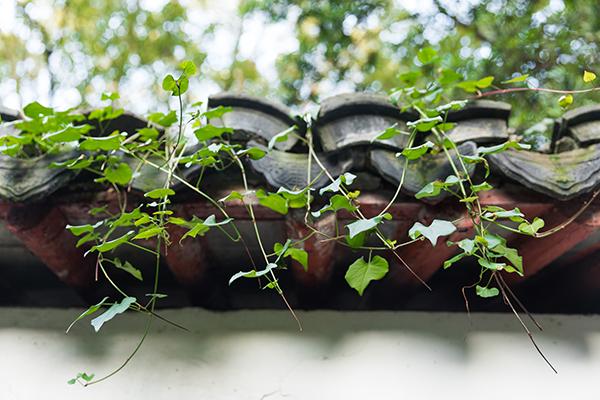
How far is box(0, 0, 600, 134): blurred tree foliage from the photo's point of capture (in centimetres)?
240

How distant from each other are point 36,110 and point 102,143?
191mm

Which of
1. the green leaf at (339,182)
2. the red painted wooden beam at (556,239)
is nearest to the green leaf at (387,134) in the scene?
the green leaf at (339,182)

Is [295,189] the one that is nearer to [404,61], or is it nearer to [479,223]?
[479,223]

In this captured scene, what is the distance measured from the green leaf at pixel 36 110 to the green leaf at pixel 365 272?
25.6 inches

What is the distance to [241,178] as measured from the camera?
43.7 inches

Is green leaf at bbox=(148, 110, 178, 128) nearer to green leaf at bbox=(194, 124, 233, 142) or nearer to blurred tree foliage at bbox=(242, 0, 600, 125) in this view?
green leaf at bbox=(194, 124, 233, 142)

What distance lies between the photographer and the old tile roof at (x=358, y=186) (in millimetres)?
1041

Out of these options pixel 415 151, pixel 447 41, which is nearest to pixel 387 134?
pixel 415 151

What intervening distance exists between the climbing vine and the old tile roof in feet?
0.07

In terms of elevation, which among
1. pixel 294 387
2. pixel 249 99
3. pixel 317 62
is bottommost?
pixel 294 387

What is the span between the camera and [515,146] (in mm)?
1006

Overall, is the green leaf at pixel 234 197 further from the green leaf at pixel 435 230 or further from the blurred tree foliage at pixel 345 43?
the blurred tree foliage at pixel 345 43

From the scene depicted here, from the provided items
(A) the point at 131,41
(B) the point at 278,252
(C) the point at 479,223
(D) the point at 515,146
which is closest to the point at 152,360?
(B) the point at 278,252

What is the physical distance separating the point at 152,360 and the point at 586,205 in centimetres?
90
